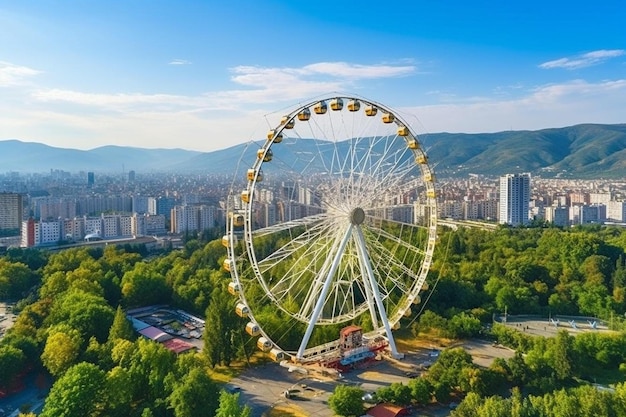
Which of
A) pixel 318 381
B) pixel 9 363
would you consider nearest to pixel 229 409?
pixel 318 381

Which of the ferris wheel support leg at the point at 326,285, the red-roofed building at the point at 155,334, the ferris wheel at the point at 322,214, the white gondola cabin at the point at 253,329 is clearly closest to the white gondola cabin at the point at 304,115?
the ferris wheel at the point at 322,214

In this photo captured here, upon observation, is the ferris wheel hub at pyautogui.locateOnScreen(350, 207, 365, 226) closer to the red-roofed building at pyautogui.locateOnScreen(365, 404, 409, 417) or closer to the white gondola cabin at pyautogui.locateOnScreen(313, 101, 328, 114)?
the white gondola cabin at pyautogui.locateOnScreen(313, 101, 328, 114)

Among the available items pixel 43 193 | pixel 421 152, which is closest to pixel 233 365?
pixel 421 152

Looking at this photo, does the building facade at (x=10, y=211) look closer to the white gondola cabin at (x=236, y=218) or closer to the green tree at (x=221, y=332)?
the green tree at (x=221, y=332)

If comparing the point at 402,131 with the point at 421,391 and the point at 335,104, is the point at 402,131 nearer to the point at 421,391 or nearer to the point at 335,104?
the point at 335,104

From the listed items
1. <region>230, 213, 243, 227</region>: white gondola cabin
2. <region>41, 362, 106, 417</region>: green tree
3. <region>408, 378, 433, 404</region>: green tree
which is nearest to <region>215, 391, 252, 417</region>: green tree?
<region>41, 362, 106, 417</region>: green tree
